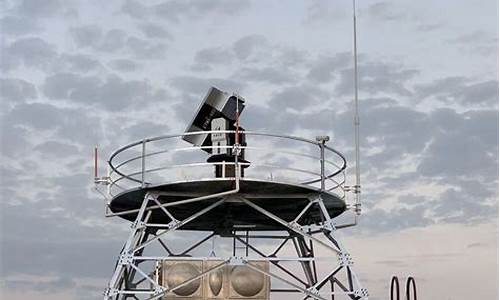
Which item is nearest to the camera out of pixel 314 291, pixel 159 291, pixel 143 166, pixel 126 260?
pixel 159 291

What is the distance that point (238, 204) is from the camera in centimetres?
2805

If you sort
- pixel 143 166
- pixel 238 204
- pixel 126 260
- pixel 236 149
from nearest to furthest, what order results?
pixel 236 149 → pixel 126 260 → pixel 143 166 → pixel 238 204

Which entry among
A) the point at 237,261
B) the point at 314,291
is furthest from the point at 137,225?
the point at 314,291

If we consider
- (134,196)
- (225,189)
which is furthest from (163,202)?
(225,189)

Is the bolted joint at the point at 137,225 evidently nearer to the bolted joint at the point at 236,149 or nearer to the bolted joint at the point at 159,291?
→ the bolted joint at the point at 159,291

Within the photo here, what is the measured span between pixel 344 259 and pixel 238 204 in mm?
4292

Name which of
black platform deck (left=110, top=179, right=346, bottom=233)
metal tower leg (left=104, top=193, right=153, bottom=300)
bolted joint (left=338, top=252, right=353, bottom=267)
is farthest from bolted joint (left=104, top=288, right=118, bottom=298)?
bolted joint (left=338, top=252, right=353, bottom=267)

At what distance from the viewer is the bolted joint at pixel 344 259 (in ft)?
84.4

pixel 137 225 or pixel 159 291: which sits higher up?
pixel 137 225

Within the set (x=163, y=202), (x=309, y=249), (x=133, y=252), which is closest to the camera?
(x=133, y=252)

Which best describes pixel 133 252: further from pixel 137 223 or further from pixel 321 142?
pixel 321 142

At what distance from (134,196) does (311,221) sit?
6.87m

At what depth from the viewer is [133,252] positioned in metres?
25.9

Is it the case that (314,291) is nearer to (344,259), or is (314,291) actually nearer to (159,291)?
(344,259)
